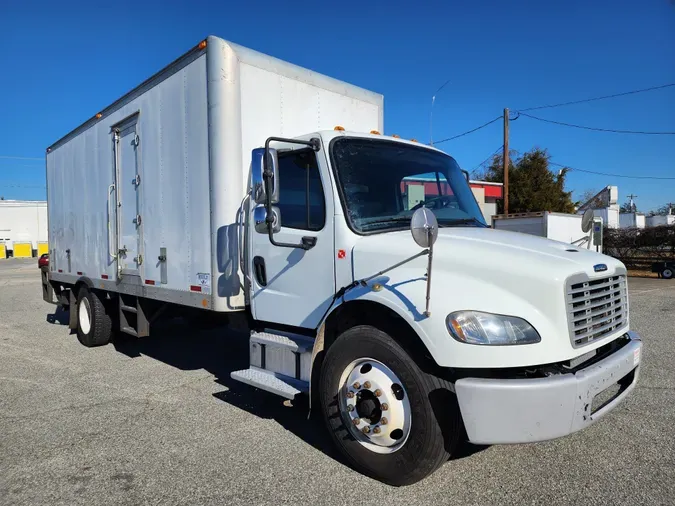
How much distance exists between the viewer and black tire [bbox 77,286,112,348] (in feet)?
24.5

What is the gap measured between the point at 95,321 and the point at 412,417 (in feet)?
19.4

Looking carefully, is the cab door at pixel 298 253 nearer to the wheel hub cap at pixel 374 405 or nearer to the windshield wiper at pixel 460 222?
the wheel hub cap at pixel 374 405

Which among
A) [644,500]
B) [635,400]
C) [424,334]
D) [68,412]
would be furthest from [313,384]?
[635,400]

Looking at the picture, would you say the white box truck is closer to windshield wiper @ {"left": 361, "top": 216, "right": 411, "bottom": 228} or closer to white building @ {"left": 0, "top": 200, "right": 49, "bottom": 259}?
windshield wiper @ {"left": 361, "top": 216, "right": 411, "bottom": 228}

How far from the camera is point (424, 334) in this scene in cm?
299

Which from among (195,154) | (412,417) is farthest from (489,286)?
(195,154)

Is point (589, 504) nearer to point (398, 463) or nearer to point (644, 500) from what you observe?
point (644, 500)

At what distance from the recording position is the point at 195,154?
4.92m

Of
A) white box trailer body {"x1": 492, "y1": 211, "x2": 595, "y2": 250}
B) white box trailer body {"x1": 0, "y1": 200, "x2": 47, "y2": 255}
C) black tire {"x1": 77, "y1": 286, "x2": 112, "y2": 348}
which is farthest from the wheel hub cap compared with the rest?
white box trailer body {"x1": 0, "y1": 200, "x2": 47, "y2": 255}

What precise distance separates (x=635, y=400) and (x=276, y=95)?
4.58 metres

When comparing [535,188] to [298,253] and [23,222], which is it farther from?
[23,222]

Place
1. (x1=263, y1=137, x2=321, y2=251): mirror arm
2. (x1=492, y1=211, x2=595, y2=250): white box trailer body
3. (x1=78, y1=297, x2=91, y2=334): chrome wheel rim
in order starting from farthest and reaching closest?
(x1=492, y1=211, x2=595, y2=250): white box trailer body → (x1=78, y1=297, x2=91, y2=334): chrome wheel rim → (x1=263, y1=137, x2=321, y2=251): mirror arm

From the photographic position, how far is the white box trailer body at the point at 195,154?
4.65 metres

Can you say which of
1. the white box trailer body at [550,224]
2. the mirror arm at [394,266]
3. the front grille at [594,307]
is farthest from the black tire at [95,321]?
the white box trailer body at [550,224]
